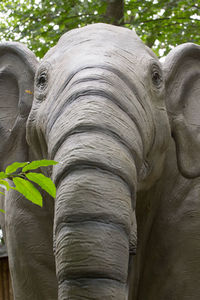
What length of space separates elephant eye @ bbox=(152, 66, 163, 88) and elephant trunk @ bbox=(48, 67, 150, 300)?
56cm

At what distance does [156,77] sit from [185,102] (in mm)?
389

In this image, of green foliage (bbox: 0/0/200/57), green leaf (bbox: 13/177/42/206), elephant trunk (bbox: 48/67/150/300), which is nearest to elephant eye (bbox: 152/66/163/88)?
elephant trunk (bbox: 48/67/150/300)

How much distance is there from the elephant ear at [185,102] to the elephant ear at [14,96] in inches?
25.6

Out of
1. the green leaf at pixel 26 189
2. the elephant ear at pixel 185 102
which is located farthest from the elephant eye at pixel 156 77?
the green leaf at pixel 26 189

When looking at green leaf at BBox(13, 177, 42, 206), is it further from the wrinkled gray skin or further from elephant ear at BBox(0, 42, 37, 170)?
elephant ear at BBox(0, 42, 37, 170)

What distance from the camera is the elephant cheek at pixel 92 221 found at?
6.68 ft

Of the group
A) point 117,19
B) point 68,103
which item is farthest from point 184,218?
point 117,19

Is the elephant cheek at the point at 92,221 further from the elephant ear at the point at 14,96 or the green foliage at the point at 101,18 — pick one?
the green foliage at the point at 101,18

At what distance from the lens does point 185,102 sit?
3.19 metres

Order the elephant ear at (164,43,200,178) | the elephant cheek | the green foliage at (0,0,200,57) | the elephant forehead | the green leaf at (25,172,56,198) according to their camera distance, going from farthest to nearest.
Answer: the green foliage at (0,0,200,57) → the elephant ear at (164,43,200,178) → the elephant forehead → the elephant cheek → the green leaf at (25,172,56,198)

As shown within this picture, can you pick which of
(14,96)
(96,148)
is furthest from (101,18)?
(96,148)

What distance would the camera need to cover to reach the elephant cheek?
2037mm

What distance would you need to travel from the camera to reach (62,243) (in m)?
2.08

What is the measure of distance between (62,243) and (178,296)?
1421 mm
